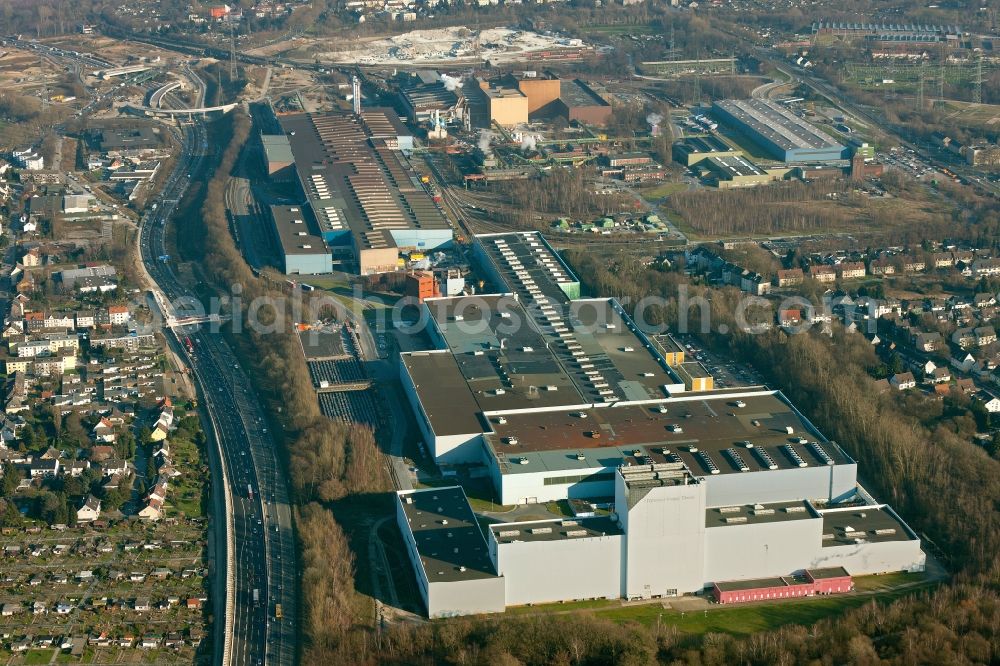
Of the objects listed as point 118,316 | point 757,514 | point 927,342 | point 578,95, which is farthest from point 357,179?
point 757,514

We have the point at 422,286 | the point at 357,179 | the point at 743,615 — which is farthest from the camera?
the point at 357,179

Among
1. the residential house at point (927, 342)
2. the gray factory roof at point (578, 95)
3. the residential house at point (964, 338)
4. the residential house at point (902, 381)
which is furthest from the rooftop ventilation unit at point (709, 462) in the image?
the gray factory roof at point (578, 95)

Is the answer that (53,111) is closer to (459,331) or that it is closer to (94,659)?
(459,331)

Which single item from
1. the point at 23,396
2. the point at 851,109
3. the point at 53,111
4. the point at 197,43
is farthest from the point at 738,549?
the point at 197,43

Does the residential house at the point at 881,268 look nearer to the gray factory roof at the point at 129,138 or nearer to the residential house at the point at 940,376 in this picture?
the residential house at the point at 940,376

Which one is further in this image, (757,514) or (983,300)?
(983,300)

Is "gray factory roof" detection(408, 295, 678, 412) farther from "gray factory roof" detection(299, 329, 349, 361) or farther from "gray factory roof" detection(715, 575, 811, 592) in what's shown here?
"gray factory roof" detection(715, 575, 811, 592)

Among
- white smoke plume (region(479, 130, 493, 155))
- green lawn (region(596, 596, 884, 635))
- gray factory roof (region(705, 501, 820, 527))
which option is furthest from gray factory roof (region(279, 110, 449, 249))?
green lawn (region(596, 596, 884, 635))

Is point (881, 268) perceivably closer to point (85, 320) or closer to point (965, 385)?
point (965, 385)
